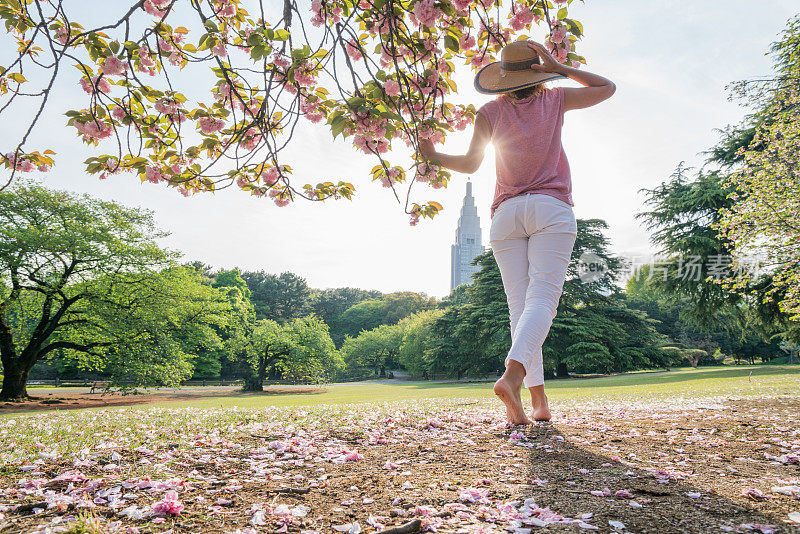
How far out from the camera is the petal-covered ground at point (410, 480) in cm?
147

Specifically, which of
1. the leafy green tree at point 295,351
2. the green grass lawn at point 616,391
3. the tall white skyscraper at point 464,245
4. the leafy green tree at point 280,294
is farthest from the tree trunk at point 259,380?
the tall white skyscraper at point 464,245

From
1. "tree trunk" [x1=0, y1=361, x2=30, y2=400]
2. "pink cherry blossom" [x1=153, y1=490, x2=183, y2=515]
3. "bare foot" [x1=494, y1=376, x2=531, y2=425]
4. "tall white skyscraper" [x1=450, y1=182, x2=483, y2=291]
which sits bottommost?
"tree trunk" [x1=0, y1=361, x2=30, y2=400]

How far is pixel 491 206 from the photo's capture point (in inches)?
125

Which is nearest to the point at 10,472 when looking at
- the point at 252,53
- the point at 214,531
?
the point at 214,531

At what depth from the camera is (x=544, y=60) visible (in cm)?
279

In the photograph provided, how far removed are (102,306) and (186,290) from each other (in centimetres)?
317

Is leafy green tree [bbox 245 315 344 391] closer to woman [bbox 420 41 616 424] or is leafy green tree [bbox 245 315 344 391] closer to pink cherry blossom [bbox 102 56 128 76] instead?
pink cherry blossom [bbox 102 56 128 76]

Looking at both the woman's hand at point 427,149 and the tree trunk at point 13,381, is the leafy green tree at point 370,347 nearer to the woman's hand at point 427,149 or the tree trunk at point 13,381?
the tree trunk at point 13,381

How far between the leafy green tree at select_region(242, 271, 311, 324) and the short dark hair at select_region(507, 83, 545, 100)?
188ft

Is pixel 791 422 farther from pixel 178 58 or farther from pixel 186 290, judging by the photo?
pixel 186 290

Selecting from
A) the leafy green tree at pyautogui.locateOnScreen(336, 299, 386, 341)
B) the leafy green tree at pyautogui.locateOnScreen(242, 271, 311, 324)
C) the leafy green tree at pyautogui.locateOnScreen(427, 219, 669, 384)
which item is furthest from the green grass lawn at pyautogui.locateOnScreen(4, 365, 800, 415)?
the leafy green tree at pyautogui.locateOnScreen(336, 299, 386, 341)

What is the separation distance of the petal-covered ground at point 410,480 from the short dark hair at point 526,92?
2.35 meters

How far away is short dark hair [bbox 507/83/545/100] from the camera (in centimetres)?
297

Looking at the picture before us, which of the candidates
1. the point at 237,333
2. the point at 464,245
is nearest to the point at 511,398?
the point at 237,333
